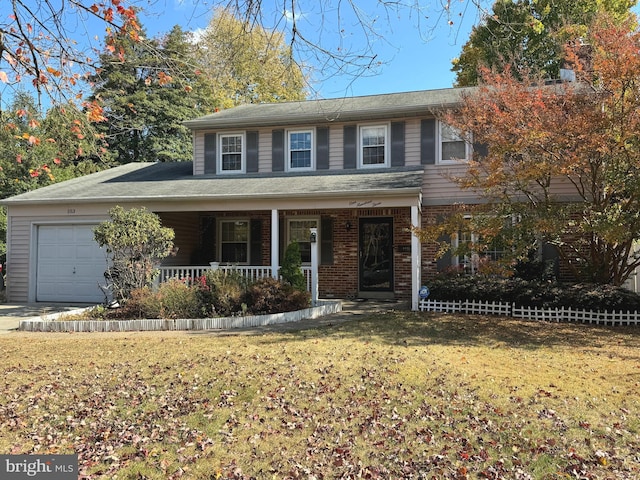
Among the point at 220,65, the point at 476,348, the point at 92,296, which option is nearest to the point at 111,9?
the point at 220,65

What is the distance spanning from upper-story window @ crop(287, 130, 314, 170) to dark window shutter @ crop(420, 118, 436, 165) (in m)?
3.21

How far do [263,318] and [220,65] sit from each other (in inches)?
201

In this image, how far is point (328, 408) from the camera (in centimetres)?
450

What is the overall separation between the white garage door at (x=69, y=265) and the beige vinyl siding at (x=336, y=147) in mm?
6978

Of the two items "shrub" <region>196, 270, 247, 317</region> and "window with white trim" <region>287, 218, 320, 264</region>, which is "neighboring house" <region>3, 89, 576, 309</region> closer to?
"window with white trim" <region>287, 218, 320, 264</region>

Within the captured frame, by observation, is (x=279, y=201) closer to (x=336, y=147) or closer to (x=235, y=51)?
(x=336, y=147)

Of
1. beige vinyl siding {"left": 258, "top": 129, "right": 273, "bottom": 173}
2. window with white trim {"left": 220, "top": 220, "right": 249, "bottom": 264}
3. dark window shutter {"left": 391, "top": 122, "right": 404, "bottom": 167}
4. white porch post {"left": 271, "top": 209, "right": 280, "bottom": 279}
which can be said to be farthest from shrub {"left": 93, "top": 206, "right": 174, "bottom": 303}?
dark window shutter {"left": 391, "top": 122, "right": 404, "bottom": 167}

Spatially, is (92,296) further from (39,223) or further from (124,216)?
(124,216)

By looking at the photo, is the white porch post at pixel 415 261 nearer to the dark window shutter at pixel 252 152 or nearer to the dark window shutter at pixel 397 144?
the dark window shutter at pixel 397 144

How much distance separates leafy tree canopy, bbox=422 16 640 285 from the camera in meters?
8.08

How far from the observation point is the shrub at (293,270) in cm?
1055

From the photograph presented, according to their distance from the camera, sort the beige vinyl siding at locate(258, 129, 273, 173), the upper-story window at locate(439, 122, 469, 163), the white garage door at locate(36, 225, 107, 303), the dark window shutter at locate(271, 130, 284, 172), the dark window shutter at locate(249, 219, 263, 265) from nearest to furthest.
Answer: the upper-story window at locate(439, 122, 469, 163) → the white garage door at locate(36, 225, 107, 303) → the dark window shutter at locate(271, 130, 284, 172) → the beige vinyl siding at locate(258, 129, 273, 173) → the dark window shutter at locate(249, 219, 263, 265)

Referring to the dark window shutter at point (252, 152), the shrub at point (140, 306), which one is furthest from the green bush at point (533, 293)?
the dark window shutter at point (252, 152)

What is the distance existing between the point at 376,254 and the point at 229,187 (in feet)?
15.0
